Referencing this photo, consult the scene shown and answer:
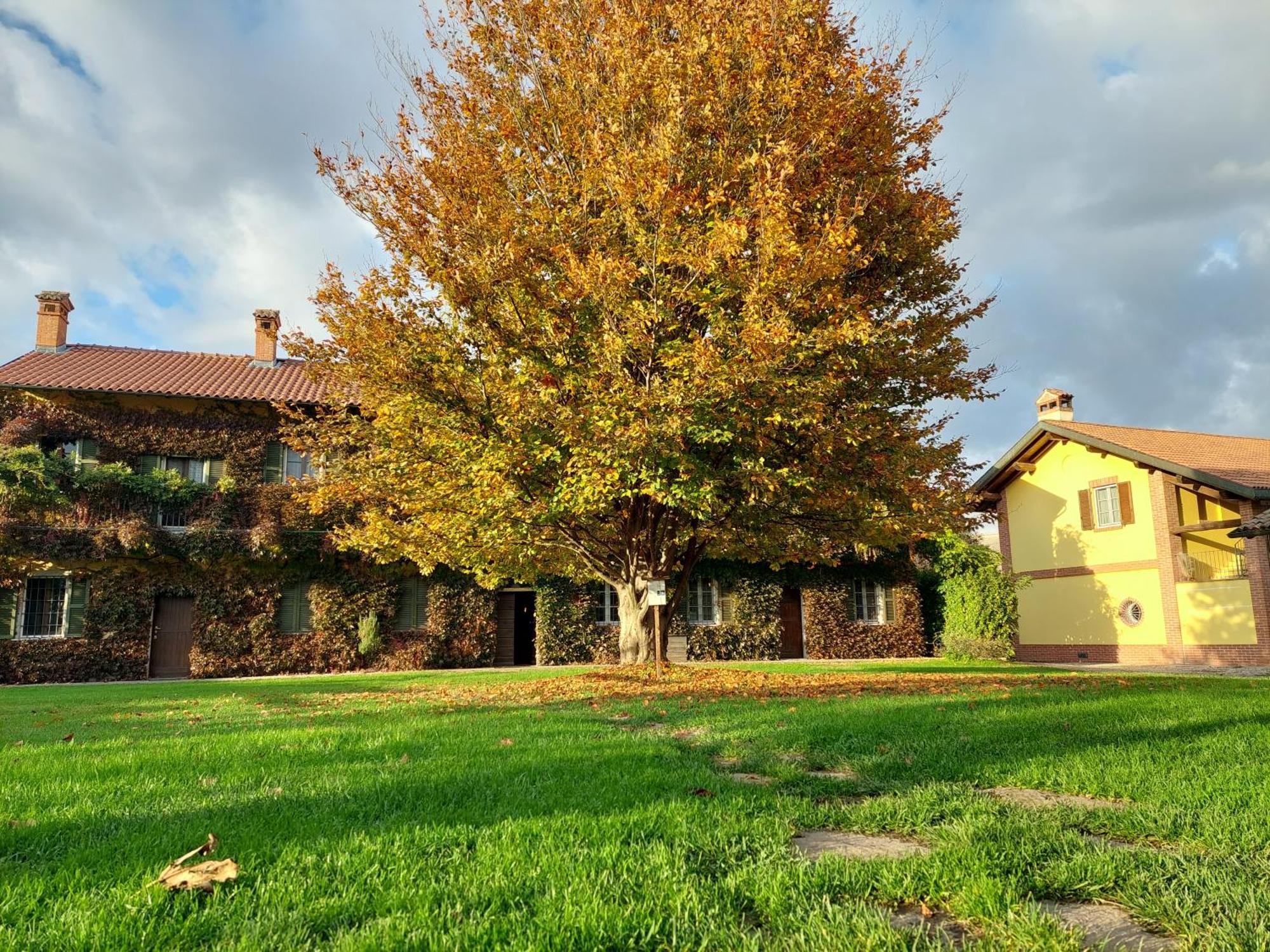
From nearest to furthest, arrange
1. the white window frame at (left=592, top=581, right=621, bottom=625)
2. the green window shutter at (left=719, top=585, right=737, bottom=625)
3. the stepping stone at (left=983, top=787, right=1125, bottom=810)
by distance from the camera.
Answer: the stepping stone at (left=983, top=787, right=1125, bottom=810), the white window frame at (left=592, top=581, right=621, bottom=625), the green window shutter at (left=719, top=585, right=737, bottom=625)

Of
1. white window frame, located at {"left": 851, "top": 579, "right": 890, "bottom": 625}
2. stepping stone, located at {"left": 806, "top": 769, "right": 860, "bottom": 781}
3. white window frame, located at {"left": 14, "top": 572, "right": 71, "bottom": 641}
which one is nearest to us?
stepping stone, located at {"left": 806, "top": 769, "right": 860, "bottom": 781}

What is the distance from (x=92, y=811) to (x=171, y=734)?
3.29m

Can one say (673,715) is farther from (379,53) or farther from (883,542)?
(379,53)

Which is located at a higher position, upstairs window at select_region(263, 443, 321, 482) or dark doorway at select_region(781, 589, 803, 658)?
upstairs window at select_region(263, 443, 321, 482)

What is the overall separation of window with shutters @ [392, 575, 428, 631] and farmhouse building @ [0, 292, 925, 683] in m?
0.04

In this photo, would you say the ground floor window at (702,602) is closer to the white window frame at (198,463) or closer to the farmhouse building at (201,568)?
the farmhouse building at (201,568)

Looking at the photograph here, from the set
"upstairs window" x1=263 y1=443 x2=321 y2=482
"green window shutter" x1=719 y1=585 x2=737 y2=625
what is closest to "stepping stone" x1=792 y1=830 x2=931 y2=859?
"upstairs window" x1=263 y1=443 x2=321 y2=482

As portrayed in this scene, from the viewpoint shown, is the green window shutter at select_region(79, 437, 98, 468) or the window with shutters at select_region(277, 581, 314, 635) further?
the window with shutters at select_region(277, 581, 314, 635)

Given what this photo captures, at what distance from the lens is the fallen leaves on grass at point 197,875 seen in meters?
2.72

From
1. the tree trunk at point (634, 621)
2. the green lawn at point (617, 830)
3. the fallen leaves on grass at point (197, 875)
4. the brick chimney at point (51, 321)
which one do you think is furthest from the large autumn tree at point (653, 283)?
the brick chimney at point (51, 321)

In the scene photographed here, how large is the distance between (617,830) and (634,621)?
36.5ft

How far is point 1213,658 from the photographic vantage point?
1978 centimetres

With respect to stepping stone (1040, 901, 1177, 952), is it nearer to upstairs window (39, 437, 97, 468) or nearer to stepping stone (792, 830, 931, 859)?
stepping stone (792, 830, 931, 859)

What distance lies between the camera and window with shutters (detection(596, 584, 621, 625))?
25062mm
